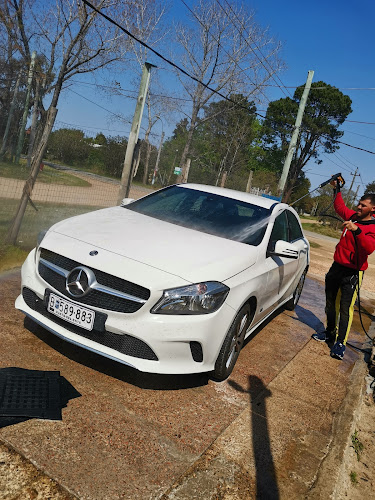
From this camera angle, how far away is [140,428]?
2.92m

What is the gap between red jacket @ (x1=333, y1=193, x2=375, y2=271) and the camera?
15.6 ft

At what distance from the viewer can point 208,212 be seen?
4.67 m

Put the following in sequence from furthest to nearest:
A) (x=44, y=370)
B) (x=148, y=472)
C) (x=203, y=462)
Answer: (x=44, y=370) → (x=203, y=462) → (x=148, y=472)

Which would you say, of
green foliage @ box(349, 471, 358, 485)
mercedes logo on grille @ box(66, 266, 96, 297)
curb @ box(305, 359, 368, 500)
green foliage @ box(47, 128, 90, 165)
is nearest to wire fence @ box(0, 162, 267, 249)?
green foliage @ box(47, 128, 90, 165)

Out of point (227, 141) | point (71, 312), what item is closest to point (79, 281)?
point (71, 312)

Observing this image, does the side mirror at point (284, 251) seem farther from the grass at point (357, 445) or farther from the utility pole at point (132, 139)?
the utility pole at point (132, 139)

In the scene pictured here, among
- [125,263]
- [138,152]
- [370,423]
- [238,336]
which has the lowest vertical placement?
[370,423]

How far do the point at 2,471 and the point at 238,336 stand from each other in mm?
2123

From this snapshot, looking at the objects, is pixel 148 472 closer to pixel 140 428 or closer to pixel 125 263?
pixel 140 428

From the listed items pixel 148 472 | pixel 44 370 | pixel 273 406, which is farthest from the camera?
pixel 273 406

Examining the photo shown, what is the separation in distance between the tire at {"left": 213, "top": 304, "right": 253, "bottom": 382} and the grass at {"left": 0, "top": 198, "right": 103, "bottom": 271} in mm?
3320

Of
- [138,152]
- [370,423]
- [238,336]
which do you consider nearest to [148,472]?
[238,336]

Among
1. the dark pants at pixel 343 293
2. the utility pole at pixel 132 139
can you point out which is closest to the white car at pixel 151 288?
the dark pants at pixel 343 293

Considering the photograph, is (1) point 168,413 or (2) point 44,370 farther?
(2) point 44,370
